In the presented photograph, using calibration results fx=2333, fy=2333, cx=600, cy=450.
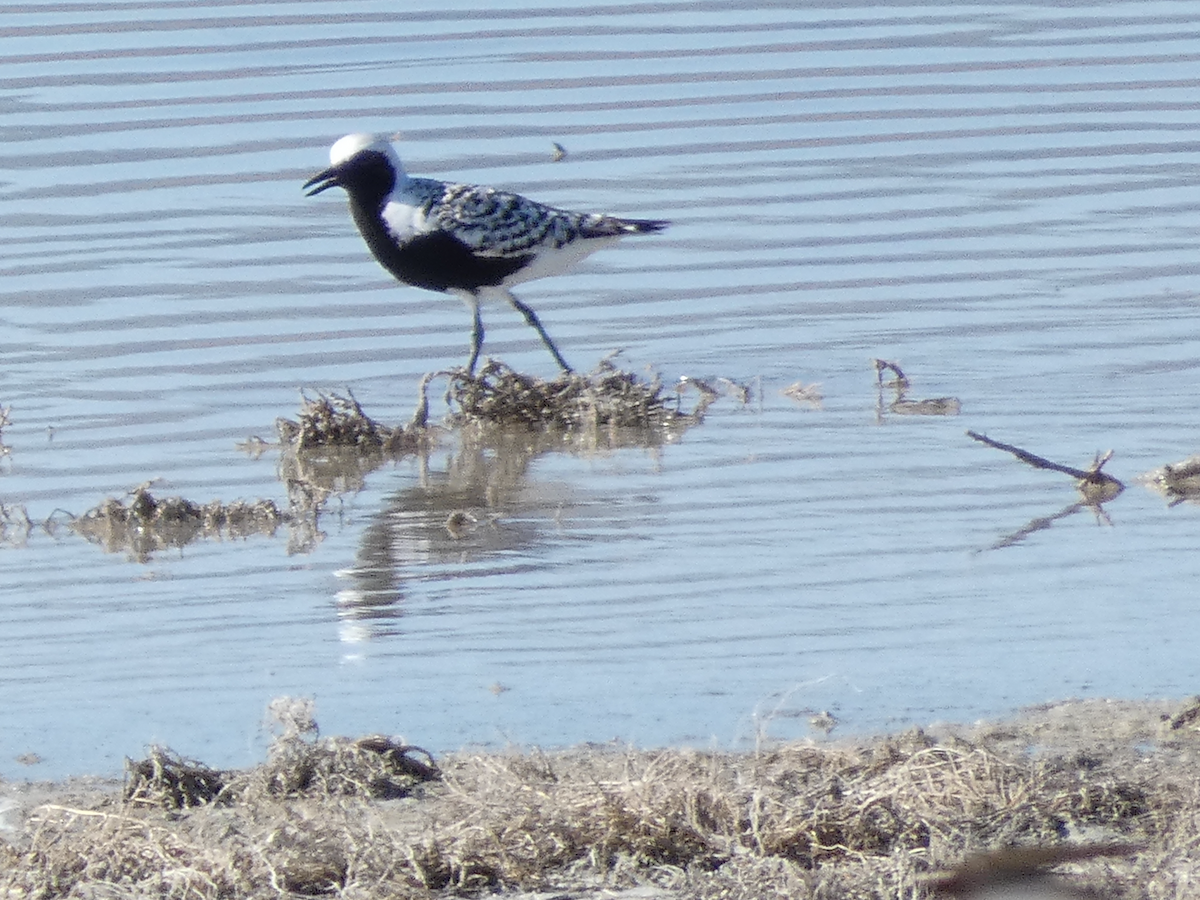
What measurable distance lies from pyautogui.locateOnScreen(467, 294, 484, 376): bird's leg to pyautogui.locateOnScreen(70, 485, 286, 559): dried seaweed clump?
2.05m

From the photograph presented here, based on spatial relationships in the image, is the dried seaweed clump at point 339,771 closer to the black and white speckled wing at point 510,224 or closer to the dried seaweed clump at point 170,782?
the dried seaweed clump at point 170,782

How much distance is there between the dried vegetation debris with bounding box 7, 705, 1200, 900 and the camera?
432cm

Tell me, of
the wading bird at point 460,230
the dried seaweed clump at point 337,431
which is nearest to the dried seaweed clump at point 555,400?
the dried seaweed clump at point 337,431

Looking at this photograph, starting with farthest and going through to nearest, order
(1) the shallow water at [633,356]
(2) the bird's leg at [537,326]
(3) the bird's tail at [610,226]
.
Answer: (3) the bird's tail at [610,226], (2) the bird's leg at [537,326], (1) the shallow water at [633,356]

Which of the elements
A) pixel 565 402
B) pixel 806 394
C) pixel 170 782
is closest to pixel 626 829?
pixel 170 782

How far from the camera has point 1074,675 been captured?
5.84 metres

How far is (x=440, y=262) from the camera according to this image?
1002 centimetres

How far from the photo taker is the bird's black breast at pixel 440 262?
998 cm

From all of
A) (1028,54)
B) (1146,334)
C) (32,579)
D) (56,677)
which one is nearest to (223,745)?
(56,677)

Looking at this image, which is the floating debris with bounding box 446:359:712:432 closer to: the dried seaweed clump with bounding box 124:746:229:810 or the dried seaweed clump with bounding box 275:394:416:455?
the dried seaweed clump with bounding box 275:394:416:455

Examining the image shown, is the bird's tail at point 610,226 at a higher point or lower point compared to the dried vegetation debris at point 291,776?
higher

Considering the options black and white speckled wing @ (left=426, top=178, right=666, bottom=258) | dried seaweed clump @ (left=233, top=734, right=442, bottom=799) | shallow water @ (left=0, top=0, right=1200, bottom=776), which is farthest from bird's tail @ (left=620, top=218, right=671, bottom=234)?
dried seaweed clump @ (left=233, top=734, right=442, bottom=799)

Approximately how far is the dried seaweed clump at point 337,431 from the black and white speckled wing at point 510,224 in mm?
1455

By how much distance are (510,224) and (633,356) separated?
80cm
